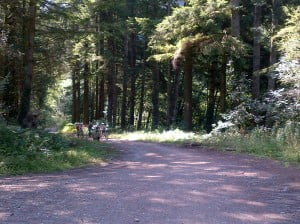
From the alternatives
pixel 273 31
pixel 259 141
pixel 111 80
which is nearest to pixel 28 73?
pixel 259 141

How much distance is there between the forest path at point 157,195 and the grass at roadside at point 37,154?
77cm

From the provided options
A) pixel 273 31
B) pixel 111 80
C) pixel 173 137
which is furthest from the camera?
pixel 111 80

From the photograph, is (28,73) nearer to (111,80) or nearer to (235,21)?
(235,21)

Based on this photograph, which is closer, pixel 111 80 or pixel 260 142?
pixel 260 142

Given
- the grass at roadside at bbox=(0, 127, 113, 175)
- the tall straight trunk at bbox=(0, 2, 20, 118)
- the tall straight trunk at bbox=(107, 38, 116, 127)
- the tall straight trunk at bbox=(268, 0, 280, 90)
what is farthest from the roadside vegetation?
the tall straight trunk at bbox=(107, 38, 116, 127)

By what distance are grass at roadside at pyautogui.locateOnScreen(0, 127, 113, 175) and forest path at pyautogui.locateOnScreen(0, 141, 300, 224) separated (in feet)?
2.53

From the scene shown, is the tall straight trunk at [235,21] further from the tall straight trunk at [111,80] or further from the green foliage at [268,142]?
the tall straight trunk at [111,80]

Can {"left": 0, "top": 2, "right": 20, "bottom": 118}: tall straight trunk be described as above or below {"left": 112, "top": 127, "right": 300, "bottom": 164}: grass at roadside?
above

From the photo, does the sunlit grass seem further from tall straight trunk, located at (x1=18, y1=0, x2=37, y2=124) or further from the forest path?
the forest path

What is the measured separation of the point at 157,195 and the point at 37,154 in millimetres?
5441

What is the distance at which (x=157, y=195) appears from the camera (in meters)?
7.57

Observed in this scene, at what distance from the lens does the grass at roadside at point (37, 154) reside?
1078cm

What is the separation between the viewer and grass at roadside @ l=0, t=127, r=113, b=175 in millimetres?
10781

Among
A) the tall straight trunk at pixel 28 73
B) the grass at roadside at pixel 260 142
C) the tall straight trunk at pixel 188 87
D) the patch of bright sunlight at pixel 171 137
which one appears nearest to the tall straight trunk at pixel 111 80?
the patch of bright sunlight at pixel 171 137
